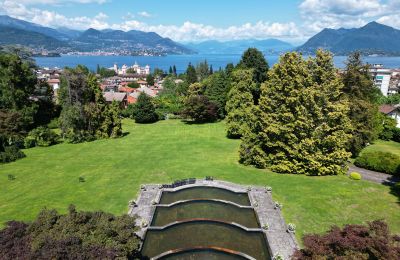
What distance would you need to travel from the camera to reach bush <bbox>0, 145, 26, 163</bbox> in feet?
116

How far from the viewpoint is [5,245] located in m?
11.4

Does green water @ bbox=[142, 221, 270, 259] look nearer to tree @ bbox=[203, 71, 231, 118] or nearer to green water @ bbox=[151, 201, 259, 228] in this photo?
green water @ bbox=[151, 201, 259, 228]

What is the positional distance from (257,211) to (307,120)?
12.2 metres

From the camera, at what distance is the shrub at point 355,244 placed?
1064cm

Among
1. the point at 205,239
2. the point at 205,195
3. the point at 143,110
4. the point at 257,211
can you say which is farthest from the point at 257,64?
the point at 205,239

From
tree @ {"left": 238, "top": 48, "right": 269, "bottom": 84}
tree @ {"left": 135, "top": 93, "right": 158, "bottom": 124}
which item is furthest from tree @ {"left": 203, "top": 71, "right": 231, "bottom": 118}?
tree @ {"left": 135, "top": 93, "right": 158, "bottom": 124}

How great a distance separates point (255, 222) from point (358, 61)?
25.1 metres

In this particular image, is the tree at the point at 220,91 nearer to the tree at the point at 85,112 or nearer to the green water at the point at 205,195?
the tree at the point at 85,112

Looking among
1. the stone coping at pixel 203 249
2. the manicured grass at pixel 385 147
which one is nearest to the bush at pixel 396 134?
the manicured grass at pixel 385 147

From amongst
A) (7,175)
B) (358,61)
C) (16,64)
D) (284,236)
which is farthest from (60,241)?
(16,64)

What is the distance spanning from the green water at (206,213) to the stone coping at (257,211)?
55cm

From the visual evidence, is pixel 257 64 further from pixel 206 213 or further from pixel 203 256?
pixel 203 256

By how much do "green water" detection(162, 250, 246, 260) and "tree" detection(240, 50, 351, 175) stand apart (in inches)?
609

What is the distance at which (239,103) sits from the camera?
46.1 metres
